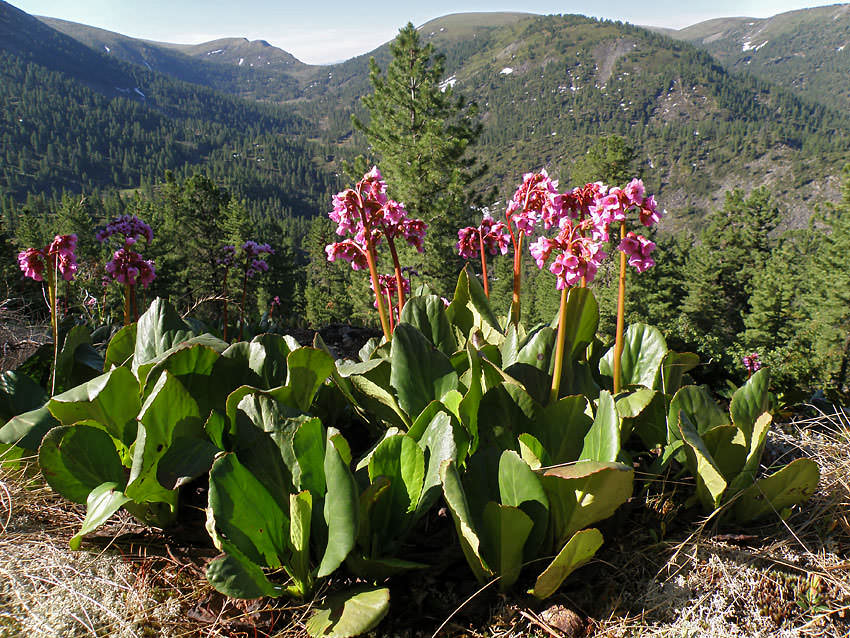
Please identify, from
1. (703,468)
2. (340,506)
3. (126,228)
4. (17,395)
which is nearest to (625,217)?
(703,468)

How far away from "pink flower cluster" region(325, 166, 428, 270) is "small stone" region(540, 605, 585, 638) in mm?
1524

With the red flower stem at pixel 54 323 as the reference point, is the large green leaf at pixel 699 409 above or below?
below

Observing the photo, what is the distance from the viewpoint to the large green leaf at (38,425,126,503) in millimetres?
1401

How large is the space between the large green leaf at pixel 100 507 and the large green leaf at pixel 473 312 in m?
1.50

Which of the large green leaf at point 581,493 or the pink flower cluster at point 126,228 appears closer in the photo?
the large green leaf at point 581,493

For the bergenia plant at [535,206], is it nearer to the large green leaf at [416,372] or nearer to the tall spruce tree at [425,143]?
the large green leaf at [416,372]

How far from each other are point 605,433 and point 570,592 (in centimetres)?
45

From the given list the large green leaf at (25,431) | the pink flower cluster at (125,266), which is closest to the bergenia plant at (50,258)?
the pink flower cluster at (125,266)

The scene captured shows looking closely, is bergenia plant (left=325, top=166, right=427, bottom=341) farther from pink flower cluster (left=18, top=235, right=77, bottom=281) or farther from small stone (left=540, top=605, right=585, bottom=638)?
pink flower cluster (left=18, top=235, right=77, bottom=281)

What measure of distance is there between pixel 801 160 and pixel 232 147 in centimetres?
19557

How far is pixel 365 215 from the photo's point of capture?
7.08ft

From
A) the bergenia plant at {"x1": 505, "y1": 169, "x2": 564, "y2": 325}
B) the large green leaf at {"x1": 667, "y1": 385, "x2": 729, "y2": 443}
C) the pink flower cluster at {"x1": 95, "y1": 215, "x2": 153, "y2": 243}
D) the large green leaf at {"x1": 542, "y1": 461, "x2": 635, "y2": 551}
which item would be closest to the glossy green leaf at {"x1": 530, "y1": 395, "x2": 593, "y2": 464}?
the large green leaf at {"x1": 542, "y1": 461, "x2": 635, "y2": 551}

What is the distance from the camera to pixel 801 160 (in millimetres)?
141500

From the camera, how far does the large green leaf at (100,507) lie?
124 cm
